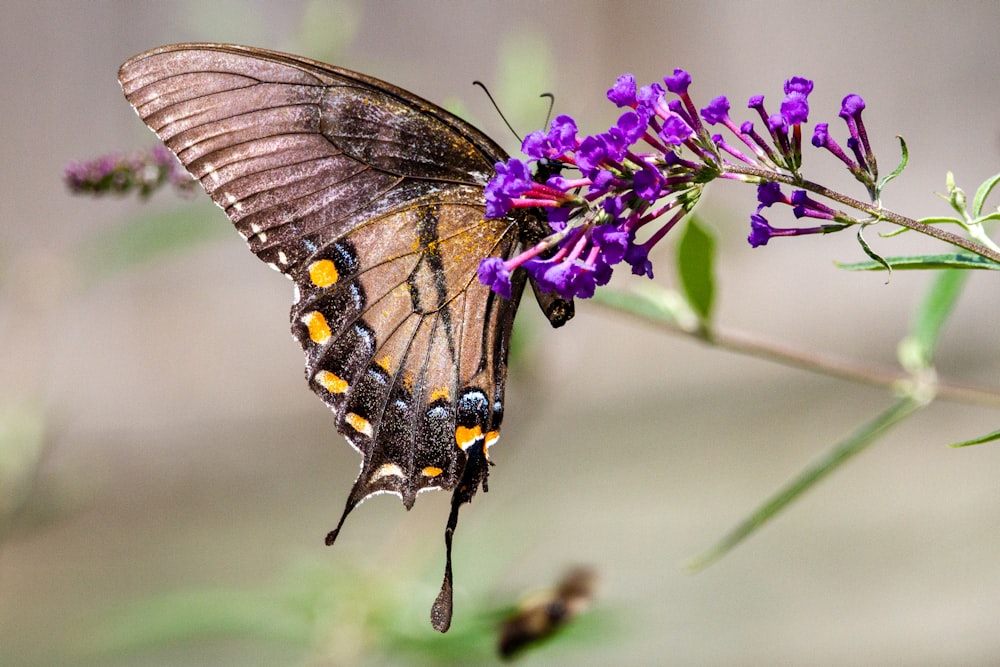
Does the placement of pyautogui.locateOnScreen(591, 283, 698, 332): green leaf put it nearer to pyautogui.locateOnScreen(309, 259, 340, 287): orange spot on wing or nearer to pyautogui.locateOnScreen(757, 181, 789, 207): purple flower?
pyautogui.locateOnScreen(309, 259, 340, 287): orange spot on wing

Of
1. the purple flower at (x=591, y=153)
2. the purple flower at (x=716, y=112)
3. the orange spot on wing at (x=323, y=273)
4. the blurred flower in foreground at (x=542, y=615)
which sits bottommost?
the blurred flower in foreground at (x=542, y=615)

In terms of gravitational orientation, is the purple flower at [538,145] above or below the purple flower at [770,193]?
above

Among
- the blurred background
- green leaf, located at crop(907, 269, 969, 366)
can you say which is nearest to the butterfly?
green leaf, located at crop(907, 269, 969, 366)

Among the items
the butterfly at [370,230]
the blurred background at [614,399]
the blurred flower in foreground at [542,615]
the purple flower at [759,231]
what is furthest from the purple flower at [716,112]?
the blurred background at [614,399]

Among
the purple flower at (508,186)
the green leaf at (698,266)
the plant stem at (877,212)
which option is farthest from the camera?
the green leaf at (698,266)

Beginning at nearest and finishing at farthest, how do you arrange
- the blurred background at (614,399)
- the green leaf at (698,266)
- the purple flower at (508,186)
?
the purple flower at (508,186) < the green leaf at (698,266) < the blurred background at (614,399)

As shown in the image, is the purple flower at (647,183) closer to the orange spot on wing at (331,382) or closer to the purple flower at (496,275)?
the purple flower at (496,275)

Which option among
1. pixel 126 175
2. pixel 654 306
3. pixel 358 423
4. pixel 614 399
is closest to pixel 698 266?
pixel 654 306
